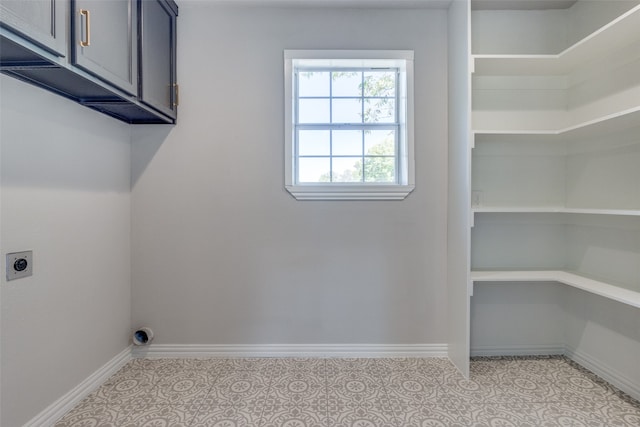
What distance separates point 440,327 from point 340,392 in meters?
0.92

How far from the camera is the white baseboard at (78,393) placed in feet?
5.05

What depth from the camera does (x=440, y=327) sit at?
2.24 meters

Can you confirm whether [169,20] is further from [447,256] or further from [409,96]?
[447,256]

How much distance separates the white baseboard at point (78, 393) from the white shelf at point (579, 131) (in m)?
2.85

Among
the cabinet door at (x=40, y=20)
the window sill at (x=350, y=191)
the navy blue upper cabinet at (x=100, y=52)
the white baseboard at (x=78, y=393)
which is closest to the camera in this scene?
the cabinet door at (x=40, y=20)

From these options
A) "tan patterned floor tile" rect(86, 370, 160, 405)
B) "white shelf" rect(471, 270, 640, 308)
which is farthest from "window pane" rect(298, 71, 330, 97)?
"tan patterned floor tile" rect(86, 370, 160, 405)

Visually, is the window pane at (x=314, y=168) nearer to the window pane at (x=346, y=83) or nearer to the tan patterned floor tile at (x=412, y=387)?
the window pane at (x=346, y=83)

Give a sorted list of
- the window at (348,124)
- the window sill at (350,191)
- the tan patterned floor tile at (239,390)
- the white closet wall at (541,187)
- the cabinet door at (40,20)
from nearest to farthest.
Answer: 1. the cabinet door at (40,20)
2. the tan patterned floor tile at (239,390)
3. the white closet wall at (541,187)
4. the window sill at (350,191)
5. the window at (348,124)

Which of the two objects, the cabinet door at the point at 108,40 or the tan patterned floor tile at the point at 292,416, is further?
the tan patterned floor tile at the point at 292,416

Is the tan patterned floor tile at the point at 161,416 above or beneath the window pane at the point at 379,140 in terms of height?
beneath

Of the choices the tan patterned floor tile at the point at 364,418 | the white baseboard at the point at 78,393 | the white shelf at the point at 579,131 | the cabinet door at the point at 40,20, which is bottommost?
the tan patterned floor tile at the point at 364,418

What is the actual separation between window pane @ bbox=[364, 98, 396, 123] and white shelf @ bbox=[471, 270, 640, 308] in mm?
1307

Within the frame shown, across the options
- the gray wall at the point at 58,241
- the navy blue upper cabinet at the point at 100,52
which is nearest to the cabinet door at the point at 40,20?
the navy blue upper cabinet at the point at 100,52

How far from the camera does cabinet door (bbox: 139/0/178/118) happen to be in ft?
5.89
